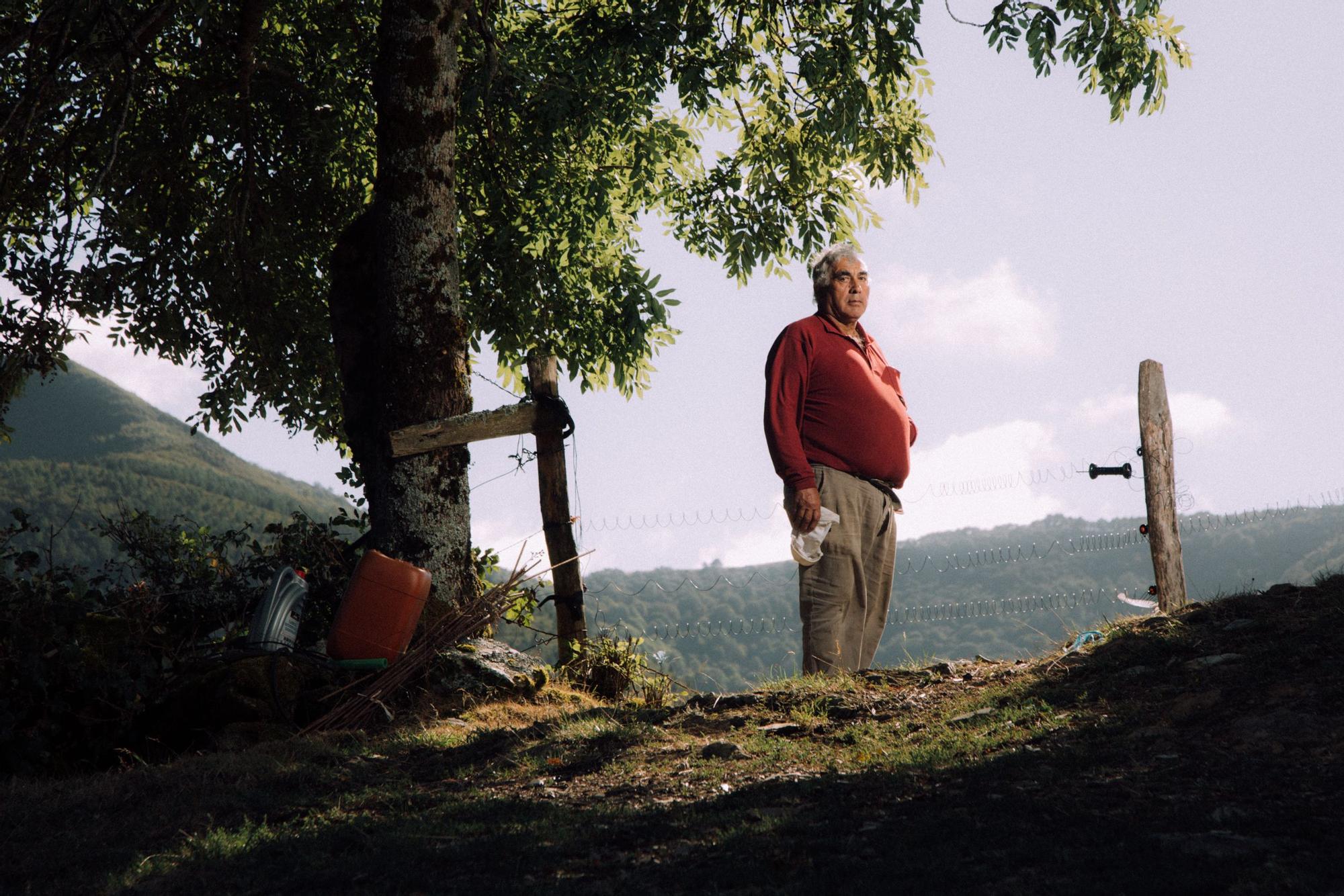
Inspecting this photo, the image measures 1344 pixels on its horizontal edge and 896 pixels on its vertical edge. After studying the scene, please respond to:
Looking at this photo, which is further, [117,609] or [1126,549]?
[1126,549]

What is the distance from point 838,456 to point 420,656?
9.73 ft

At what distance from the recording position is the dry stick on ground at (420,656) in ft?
21.2

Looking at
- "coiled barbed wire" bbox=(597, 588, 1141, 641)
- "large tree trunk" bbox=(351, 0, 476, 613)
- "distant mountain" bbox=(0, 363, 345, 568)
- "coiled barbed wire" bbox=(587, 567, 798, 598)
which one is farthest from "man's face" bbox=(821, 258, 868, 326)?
"distant mountain" bbox=(0, 363, 345, 568)

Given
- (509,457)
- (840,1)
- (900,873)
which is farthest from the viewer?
(840,1)

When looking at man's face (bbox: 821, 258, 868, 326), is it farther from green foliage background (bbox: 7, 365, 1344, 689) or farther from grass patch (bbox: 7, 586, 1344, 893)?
green foliage background (bbox: 7, 365, 1344, 689)

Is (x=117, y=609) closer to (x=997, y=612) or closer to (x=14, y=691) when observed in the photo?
(x=14, y=691)

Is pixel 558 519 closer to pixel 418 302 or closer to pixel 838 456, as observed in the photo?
pixel 418 302

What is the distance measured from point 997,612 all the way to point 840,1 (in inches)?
350

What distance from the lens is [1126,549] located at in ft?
439

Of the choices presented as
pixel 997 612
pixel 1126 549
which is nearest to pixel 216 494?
pixel 1126 549

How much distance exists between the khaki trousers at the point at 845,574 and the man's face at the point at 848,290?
1056mm

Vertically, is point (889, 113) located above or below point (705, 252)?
above

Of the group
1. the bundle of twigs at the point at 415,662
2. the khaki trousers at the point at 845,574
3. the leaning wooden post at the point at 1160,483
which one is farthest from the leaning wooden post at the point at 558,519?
the leaning wooden post at the point at 1160,483

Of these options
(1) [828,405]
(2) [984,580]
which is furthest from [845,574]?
(2) [984,580]
